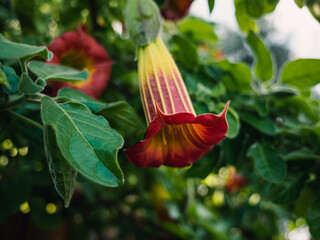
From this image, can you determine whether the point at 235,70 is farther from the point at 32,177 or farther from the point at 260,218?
the point at 260,218

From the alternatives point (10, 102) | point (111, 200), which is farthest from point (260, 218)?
point (10, 102)

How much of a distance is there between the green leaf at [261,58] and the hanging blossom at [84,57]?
308 millimetres

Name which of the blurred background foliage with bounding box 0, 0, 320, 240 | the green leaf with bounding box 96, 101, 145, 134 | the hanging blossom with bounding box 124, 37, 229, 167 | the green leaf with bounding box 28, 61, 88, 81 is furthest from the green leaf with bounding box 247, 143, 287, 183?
the green leaf with bounding box 28, 61, 88, 81

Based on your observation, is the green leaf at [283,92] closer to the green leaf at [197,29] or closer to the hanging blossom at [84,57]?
the green leaf at [197,29]

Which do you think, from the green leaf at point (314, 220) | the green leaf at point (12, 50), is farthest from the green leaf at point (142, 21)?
the green leaf at point (314, 220)

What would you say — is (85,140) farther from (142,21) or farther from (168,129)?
(142,21)

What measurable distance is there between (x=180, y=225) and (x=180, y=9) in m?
0.66

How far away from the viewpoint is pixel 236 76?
2.27 feet

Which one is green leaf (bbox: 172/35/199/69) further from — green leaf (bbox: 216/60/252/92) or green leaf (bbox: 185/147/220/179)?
green leaf (bbox: 185/147/220/179)

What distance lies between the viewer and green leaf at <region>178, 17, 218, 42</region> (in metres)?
0.86

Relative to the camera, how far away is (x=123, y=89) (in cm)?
88

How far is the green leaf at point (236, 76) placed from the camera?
68 centimetres

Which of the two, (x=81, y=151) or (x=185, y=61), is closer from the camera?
(x=81, y=151)

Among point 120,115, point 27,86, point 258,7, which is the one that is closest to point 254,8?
point 258,7
